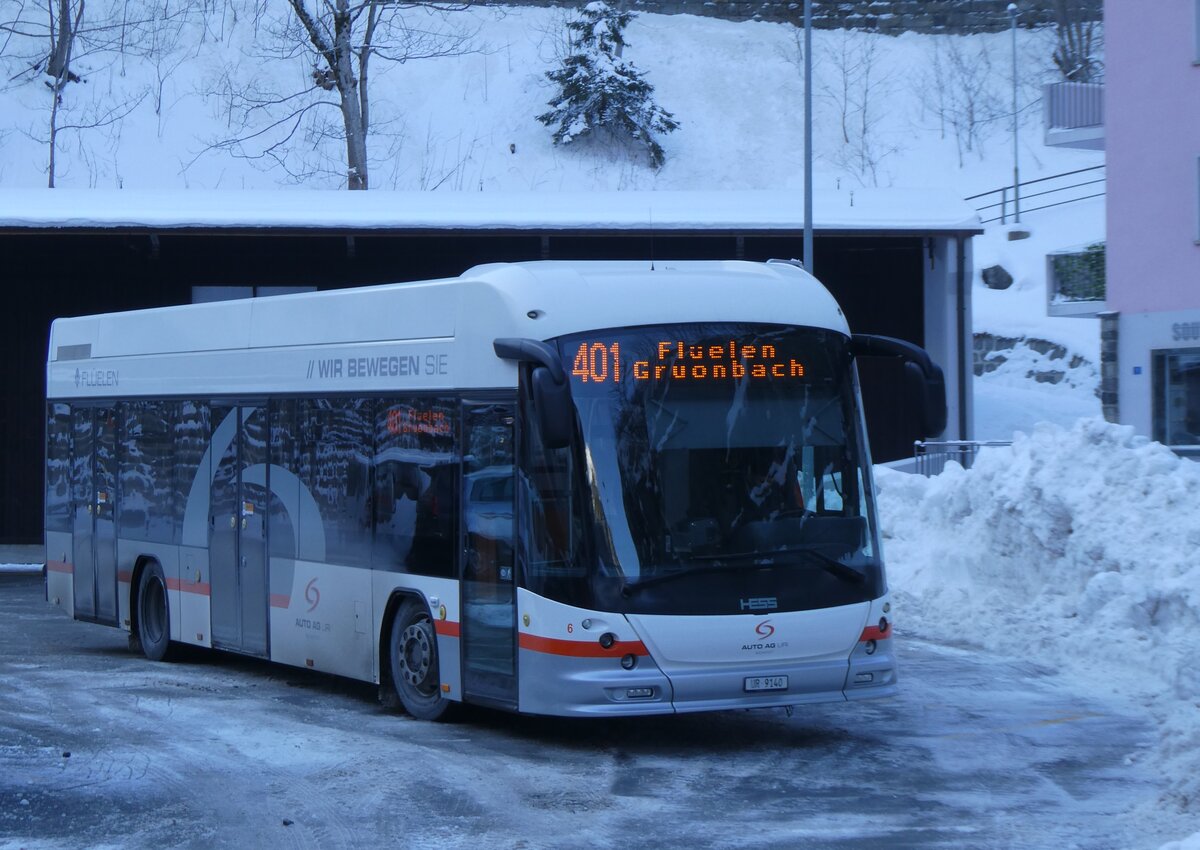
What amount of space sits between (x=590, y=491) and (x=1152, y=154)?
78.3ft

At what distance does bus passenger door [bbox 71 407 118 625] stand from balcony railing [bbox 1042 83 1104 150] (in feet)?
84.2

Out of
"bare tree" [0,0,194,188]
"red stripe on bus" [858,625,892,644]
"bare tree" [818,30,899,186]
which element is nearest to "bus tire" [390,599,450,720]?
"red stripe on bus" [858,625,892,644]

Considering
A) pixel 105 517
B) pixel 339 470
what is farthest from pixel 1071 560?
pixel 105 517

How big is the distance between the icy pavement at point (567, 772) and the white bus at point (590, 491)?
1.53 ft

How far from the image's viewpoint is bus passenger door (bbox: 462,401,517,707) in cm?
1014

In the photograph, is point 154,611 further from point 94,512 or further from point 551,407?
point 551,407

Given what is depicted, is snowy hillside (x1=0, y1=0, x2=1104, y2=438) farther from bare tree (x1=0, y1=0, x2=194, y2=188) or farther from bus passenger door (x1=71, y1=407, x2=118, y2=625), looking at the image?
bus passenger door (x1=71, y1=407, x2=118, y2=625)

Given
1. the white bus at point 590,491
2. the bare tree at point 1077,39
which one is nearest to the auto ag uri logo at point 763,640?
the white bus at point 590,491

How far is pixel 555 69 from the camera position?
2862 inches

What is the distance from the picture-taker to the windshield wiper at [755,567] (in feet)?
31.8

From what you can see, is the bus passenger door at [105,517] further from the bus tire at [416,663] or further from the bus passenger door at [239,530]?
the bus tire at [416,663]

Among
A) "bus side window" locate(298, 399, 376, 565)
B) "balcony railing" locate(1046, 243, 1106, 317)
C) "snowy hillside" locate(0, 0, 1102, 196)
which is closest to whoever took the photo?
"bus side window" locate(298, 399, 376, 565)

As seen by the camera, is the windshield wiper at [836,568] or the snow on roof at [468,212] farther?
the snow on roof at [468,212]

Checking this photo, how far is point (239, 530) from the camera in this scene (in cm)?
1341
